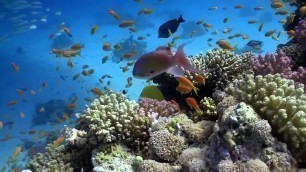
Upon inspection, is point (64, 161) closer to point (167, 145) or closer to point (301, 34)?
point (167, 145)

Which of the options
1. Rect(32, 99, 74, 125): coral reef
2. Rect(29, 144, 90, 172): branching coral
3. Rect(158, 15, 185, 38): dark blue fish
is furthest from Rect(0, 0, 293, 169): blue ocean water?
Rect(29, 144, 90, 172): branching coral

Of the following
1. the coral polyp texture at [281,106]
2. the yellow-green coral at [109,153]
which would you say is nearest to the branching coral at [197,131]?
the coral polyp texture at [281,106]

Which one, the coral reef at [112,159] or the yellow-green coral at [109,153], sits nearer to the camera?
the coral reef at [112,159]

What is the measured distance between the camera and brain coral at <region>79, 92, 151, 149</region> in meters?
4.18

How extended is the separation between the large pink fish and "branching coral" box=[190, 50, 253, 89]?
2184mm

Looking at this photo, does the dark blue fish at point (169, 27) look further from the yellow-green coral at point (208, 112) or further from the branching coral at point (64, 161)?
the branching coral at point (64, 161)

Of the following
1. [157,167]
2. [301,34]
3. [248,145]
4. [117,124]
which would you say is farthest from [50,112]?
[248,145]

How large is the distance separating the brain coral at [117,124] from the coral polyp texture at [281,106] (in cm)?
158

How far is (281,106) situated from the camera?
299 centimetres

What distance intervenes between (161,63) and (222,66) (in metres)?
2.52

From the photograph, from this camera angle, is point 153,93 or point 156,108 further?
point 153,93

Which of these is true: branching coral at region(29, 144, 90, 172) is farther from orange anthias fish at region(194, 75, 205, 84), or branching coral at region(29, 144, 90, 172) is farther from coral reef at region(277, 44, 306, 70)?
coral reef at region(277, 44, 306, 70)

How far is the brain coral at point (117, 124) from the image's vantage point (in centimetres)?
418

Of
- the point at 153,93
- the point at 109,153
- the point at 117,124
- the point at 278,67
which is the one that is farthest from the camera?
the point at 153,93
